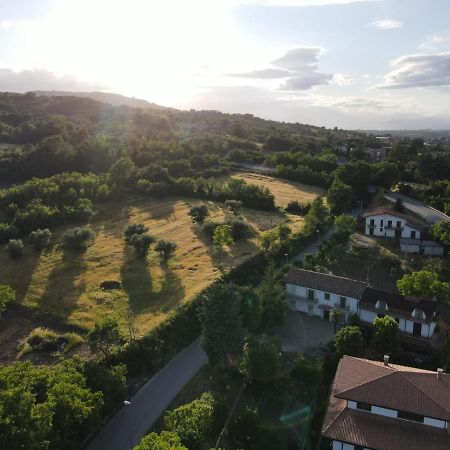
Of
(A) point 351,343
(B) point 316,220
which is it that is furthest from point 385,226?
(A) point 351,343

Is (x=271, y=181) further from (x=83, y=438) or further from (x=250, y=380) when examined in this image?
(x=83, y=438)

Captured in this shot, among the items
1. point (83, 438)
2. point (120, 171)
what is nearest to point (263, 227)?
point (120, 171)

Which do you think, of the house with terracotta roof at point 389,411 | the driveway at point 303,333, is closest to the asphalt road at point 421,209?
the driveway at point 303,333

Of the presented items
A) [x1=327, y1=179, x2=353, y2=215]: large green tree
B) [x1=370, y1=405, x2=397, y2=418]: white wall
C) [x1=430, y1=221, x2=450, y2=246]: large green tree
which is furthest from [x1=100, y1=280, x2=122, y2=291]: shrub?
[x1=430, y1=221, x2=450, y2=246]: large green tree

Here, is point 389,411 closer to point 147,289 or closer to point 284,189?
point 147,289

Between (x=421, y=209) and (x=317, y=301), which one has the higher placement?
(x=421, y=209)

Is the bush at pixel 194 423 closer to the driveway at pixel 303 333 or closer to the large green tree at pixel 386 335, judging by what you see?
the driveway at pixel 303 333
